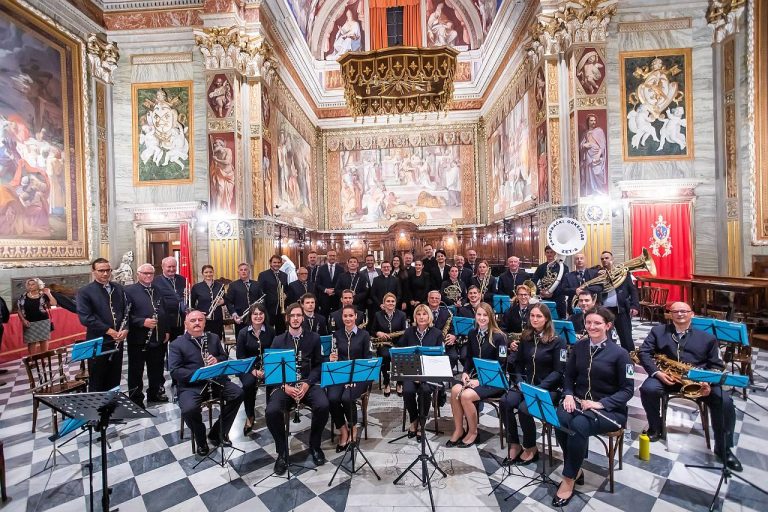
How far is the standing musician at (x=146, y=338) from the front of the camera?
5.79 metres

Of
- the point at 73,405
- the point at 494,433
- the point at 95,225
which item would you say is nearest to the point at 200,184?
the point at 95,225

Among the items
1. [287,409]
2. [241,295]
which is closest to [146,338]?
[241,295]

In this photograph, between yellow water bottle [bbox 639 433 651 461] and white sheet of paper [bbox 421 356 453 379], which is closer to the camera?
white sheet of paper [bbox 421 356 453 379]

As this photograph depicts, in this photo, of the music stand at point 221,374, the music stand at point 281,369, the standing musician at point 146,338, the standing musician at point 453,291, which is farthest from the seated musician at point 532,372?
the standing musician at point 146,338

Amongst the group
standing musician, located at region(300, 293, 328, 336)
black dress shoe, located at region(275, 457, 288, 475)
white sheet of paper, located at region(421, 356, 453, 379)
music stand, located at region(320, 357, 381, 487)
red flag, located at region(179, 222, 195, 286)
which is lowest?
black dress shoe, located at region(275, 457, 288, 475)

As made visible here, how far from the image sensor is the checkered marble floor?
11.6 feet

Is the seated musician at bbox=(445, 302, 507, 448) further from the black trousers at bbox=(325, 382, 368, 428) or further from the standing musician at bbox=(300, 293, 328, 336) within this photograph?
the standing musician at bbox=(300, 293, 328, 336)

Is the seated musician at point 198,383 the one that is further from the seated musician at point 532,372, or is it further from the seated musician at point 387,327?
the seated musician at point 532,372

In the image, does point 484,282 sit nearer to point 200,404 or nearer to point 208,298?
point 208,298

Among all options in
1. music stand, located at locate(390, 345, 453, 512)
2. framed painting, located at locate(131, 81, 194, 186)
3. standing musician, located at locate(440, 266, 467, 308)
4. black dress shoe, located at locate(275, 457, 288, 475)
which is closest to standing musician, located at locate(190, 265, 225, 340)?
black dress shoe, located at locate(275, 457, 288, 475)

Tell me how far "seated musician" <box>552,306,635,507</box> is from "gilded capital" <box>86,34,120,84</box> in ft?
47.6

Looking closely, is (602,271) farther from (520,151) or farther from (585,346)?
(520,151)

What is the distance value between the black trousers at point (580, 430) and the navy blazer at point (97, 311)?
598cm

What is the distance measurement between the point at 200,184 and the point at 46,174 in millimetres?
3676
